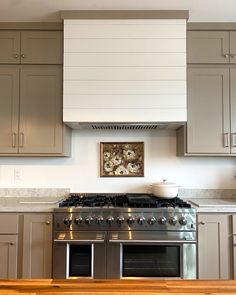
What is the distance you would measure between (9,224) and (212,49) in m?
2.37

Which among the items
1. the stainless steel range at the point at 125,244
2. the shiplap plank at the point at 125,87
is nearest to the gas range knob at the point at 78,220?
the stainless steel range at the point at 125,244

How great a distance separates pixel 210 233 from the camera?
88.0 inches

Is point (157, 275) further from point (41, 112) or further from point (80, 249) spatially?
point (41, 112)

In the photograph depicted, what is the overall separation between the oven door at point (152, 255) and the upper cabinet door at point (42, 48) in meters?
1.68

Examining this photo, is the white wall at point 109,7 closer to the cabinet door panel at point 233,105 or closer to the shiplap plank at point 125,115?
the cabinet door panel at point 233,105

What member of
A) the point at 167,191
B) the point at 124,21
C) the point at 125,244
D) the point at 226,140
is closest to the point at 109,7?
the point at 124,21

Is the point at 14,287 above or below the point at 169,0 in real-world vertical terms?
below

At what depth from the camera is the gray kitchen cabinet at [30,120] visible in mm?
2574

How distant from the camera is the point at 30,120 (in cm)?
258

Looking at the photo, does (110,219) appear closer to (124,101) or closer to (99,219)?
(99,219)

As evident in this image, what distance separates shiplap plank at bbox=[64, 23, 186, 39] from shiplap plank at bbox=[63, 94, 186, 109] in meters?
0.54

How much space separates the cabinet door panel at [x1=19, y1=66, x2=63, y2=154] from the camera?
2574 millimetres

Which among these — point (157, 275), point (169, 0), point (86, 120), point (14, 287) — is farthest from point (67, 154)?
point (14, 287)

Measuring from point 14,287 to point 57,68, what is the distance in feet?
6.86
